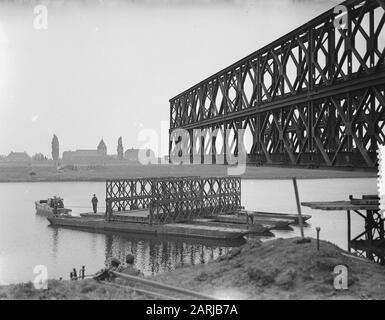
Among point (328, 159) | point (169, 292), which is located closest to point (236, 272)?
point (169, 292)

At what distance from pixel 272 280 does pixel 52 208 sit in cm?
5920

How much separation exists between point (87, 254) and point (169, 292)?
1202 inches

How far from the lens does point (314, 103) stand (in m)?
24.6

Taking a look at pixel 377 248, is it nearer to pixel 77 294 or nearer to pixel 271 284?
pixel 271 284

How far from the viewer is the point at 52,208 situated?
236ft

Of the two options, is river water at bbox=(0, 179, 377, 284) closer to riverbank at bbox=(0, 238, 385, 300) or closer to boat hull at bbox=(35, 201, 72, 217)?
boat hull at bbox=(35, 201, 72, 217)

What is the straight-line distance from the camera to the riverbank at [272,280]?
53.3 feet

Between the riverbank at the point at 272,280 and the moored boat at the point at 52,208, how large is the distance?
166ft

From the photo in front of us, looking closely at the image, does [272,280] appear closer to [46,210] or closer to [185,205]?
[185,205]

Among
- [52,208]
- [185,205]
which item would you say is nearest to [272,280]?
[185,205]

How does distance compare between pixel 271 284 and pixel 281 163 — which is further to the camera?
pixel 281 163

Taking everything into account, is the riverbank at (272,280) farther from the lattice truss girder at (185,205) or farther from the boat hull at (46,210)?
the boat hull at (46,210)

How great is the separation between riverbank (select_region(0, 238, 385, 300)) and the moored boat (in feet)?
166

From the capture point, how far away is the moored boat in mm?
69713
